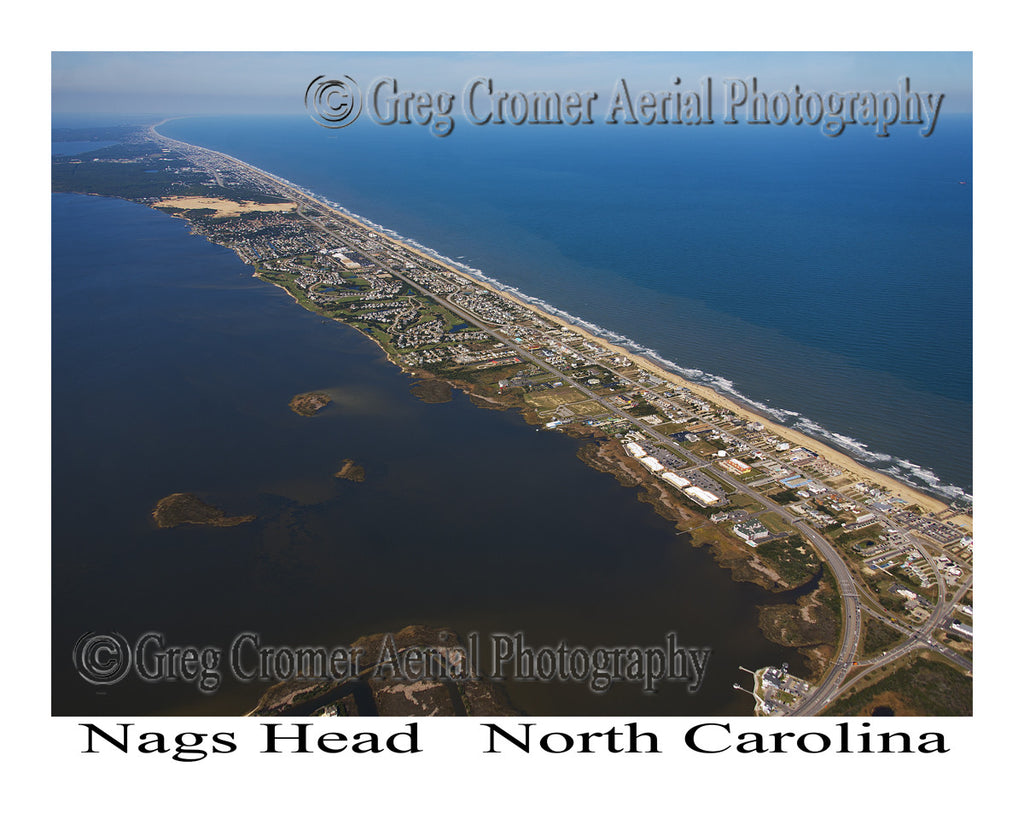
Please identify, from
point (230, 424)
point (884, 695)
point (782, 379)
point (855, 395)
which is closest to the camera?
point (884, 695)

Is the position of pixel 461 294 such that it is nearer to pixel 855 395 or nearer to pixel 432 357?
pixel 432 357

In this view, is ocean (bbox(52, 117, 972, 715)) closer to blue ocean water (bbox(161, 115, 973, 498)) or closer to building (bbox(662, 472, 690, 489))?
blue ocean water (bbox(161, 115, 973, 498))

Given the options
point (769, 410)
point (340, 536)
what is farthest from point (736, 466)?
point (340, 536)

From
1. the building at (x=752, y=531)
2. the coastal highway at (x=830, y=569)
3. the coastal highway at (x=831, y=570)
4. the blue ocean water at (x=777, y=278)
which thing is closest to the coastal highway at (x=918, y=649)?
the coastal highway at (x=830, y=569)

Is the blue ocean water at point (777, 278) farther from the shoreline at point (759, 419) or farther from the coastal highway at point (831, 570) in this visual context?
the coastal highway at point (831, 570)

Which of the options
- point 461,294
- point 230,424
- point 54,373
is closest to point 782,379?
point 461,294

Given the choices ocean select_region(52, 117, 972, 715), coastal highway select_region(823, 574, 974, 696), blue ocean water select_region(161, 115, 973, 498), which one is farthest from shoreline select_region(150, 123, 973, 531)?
coastal highway select_region(823, 574, 974, 696)

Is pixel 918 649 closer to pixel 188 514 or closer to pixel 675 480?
pixel 675 480
